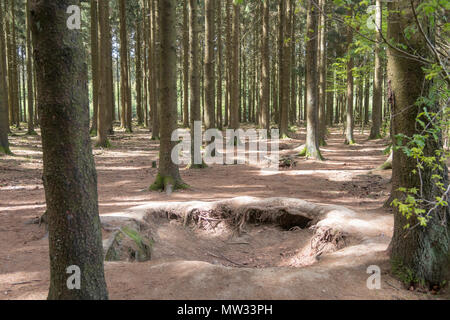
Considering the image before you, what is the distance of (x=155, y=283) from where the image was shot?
388 centimetres

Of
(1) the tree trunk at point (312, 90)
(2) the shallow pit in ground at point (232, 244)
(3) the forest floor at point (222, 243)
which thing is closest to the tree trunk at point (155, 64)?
(3) the forest floor at point (222, 243)

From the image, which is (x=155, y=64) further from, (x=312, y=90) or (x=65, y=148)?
(x=65, y=148)

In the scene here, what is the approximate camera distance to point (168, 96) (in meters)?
9.31

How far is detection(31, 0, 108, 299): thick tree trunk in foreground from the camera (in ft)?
8.20

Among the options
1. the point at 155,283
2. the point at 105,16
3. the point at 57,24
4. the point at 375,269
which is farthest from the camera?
the point at 105,16

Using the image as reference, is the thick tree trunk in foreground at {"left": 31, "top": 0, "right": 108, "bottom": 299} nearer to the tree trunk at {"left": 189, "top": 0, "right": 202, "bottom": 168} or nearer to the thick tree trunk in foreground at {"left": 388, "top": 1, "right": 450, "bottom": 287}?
the thick tree trunk in foreground at {"left": 388, "top": 1, "right": 450, "bottom": 287}

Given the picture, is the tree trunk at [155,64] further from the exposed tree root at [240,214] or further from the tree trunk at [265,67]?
the exposed tree root at [240,214]

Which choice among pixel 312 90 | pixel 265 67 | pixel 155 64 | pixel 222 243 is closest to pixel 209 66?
pixel 312 90

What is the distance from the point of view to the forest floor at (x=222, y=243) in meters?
3.75

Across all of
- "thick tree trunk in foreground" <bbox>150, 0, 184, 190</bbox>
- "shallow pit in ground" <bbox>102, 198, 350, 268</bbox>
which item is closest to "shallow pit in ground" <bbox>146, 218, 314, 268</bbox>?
"shallow pit in ground" <bbox>102, 198, 350, 268</bbox>

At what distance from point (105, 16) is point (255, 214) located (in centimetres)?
1463
